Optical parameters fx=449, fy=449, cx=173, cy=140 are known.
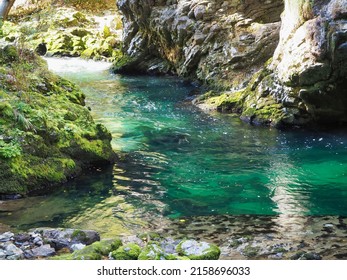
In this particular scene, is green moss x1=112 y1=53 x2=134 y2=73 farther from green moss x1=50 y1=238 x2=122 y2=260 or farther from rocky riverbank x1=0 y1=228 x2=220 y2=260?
green moss x1=50 y1=238 x2=122 y2=260

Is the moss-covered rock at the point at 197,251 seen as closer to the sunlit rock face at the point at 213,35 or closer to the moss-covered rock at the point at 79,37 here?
the sunlit rock face at the point at 213,35

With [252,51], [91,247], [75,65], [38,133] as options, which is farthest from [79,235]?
[75,65]

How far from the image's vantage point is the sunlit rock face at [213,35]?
1984cm

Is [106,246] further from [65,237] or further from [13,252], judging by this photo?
[13,252]

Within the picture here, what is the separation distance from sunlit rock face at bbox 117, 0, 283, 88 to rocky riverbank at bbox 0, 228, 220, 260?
14750 millimetres

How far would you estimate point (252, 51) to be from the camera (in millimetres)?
19766

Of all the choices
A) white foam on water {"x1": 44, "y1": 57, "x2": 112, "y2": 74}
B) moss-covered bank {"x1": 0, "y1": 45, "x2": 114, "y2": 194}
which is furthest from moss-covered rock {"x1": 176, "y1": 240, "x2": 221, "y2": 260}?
white foam on water {"x1": 44, "y1": 57, "x2": 112, "y2": 74}

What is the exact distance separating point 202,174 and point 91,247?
205 inches

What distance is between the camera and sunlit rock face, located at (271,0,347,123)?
12297mm

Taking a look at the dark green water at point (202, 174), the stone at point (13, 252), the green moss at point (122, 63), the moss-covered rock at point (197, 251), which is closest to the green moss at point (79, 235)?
the stone at point (13, 252)

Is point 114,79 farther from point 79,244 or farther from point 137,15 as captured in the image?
point 79,244

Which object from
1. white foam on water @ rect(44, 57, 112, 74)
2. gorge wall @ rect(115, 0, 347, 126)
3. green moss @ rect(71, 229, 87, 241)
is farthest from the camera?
white foam on water @ rect(44, 57, 112, 74)

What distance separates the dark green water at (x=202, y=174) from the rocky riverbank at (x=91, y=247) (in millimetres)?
1263
